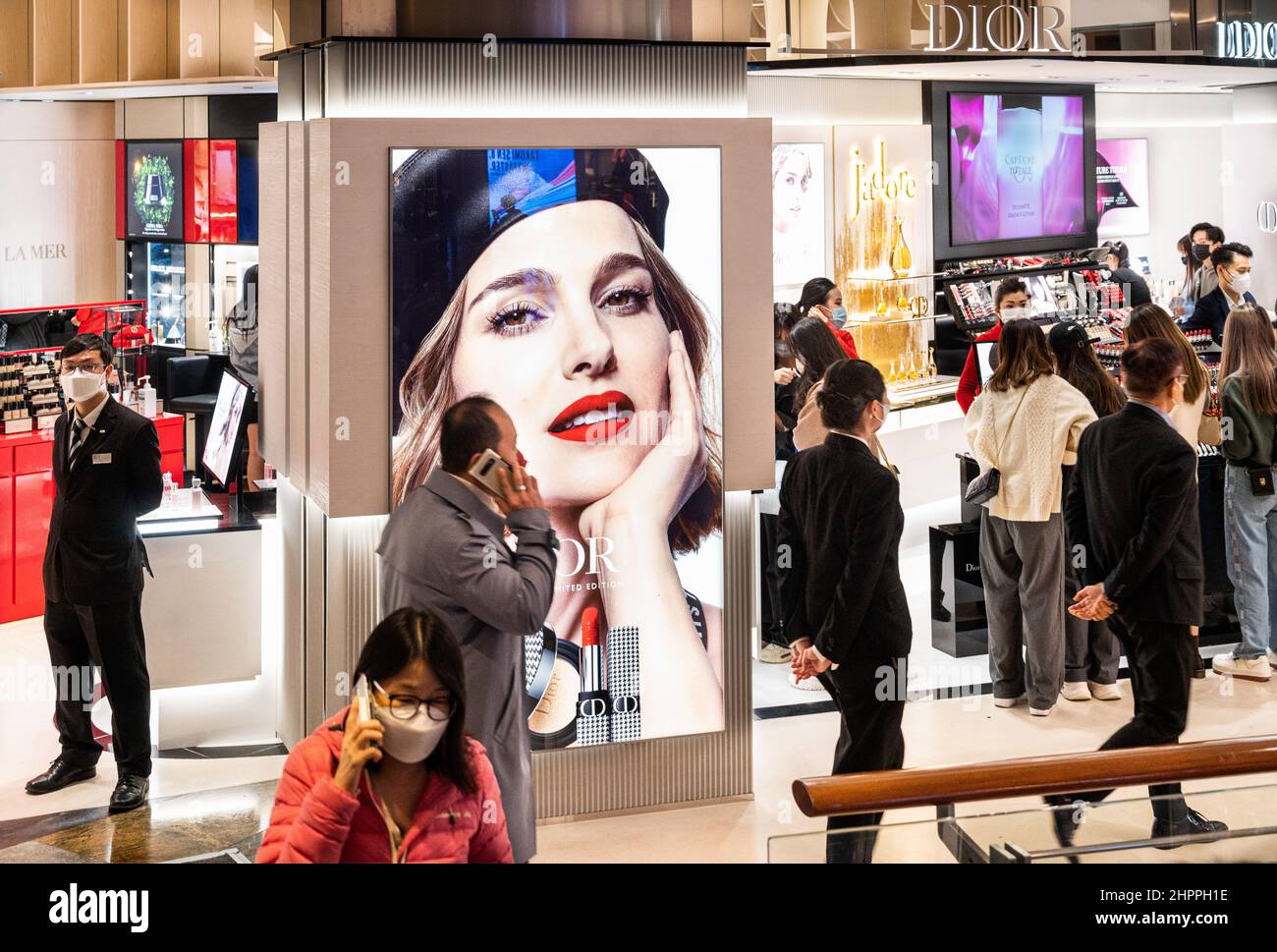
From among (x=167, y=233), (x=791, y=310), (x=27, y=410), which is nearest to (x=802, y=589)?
(x=791, y=310)

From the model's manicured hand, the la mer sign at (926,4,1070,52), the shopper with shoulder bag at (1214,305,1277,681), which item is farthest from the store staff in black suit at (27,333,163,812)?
the la mer sign at (926,4,1070,52)

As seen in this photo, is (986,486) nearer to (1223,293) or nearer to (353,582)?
(353,582)

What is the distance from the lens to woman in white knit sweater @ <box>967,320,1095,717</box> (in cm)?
580

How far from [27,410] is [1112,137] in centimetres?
889

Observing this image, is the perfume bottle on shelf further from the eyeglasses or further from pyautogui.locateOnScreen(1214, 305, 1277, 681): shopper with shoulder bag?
the eyeglasses

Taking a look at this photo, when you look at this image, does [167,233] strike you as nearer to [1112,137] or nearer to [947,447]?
[947,447]

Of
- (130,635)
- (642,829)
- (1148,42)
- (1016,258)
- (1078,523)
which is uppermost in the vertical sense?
(1148,42)

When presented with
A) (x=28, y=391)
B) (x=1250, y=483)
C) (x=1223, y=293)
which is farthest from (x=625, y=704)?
(x=1223, y=293)

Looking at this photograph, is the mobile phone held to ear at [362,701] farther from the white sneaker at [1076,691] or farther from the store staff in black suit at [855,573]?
the white sneaker at [1076,691]

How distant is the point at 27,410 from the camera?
7500 mm

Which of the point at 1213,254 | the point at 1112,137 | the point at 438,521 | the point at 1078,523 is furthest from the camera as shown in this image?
the point at 1112,137

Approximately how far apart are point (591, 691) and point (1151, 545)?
1.80 metres

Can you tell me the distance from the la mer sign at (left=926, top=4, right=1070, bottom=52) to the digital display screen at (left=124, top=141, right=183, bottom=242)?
19.3ft

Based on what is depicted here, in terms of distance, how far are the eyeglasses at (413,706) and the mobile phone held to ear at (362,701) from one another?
0.08 feet
